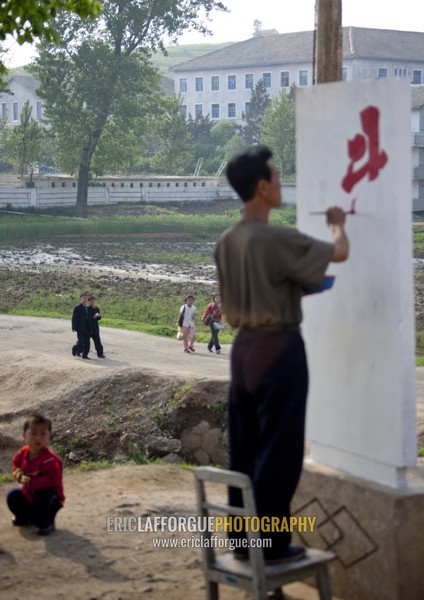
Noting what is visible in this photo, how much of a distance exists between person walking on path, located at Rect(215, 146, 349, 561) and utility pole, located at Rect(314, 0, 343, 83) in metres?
4.87

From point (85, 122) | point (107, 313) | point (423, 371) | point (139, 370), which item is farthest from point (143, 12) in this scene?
point (139, 370)

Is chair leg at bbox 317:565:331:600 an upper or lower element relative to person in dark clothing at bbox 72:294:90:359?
upper

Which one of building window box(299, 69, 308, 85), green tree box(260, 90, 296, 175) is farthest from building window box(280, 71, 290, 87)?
green tree box(260, 90, 296, 175)

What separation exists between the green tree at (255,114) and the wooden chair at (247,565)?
92688mm

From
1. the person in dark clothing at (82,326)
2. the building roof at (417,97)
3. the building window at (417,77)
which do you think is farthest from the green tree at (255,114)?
the person in dark clothing at (82,326)

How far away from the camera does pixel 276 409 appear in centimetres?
521

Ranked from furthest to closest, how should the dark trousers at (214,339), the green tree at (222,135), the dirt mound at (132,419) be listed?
the green tree at (222,135) < the dark trousers at (214,339) < the dirt mound at (132,419)

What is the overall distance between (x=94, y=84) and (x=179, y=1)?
6.64 meters

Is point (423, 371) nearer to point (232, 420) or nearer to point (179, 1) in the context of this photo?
point (232, 420)

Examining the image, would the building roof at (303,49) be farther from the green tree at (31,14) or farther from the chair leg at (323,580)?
the chair leg at (323,580)

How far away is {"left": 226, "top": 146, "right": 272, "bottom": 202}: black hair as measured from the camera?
527 cm

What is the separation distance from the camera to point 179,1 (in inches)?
2515

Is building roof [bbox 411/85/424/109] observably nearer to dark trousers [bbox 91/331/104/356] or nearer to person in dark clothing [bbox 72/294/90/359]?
dark trousers [bbox 91/331/104/356]

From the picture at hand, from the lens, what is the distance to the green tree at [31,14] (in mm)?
8469
